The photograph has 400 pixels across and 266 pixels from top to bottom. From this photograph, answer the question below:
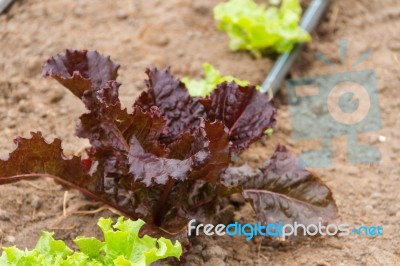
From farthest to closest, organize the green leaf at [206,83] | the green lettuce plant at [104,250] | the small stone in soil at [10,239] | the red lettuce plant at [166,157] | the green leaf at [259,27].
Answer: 1. the green leaf at [259,27]
2. the green leaf at [206,83]
3. the small stone in soil at [10,239]
4. the red lettuce plant at [166,157]
5. the green lettuce plant at [104,250]

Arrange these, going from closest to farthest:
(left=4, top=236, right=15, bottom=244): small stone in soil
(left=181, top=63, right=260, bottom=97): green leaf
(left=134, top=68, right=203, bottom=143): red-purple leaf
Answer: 1. (left=4, top=236, right=15, bottom=244): small stone in soil
2. (left=134, top=68, right=203, bottom=143): red-purple leaf
3. (left=181, top=63, right=260, bottom=97): green leaf

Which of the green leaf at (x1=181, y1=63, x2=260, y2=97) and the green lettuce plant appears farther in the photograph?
the green leaf at (x1=181, y1=63, x2=260, y2=97)

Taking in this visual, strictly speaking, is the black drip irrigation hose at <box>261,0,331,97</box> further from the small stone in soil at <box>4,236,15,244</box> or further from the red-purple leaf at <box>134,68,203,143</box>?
the small stone in soil at <box>4,236,15,244</box>

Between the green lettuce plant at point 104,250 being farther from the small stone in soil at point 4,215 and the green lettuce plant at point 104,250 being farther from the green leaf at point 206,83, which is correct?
the green leaf at point 206,83

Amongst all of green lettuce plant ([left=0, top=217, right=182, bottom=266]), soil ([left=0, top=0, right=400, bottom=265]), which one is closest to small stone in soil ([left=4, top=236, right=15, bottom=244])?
soil ([left=0, top=0, right=400, bottom=265])

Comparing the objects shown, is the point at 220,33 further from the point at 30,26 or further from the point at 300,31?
the point at 30,26

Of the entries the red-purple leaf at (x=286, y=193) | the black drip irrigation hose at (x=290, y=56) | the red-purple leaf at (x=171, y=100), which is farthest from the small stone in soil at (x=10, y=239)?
the black drip irrigation hose at (x=290, y=56)

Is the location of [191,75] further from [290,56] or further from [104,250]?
[104,250]

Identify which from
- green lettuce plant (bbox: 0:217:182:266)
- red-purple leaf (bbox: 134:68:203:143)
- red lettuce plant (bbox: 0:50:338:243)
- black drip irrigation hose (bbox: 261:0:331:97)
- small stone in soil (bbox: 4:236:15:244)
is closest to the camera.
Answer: green lettuce plant (bbox: 0:217:182:266)
